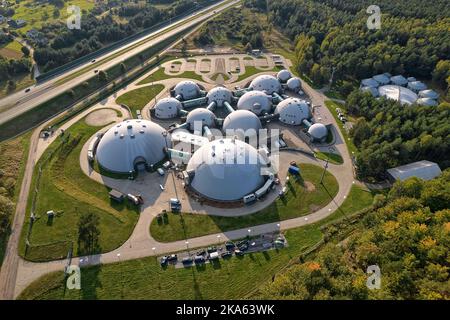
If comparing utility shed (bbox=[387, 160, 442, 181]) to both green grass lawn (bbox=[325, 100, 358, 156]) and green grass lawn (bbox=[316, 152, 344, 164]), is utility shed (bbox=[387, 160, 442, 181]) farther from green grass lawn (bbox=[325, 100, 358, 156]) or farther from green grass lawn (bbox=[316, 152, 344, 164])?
green grass lawn (bbox=[325, 100, 358, 156])

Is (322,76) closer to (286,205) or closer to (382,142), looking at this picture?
(382,142)

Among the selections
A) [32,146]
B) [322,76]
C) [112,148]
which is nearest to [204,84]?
[322,76]

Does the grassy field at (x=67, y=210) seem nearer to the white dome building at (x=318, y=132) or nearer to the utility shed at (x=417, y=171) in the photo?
the white dome building at (x=318, y=132)

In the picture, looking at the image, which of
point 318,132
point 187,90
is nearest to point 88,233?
point 187,90

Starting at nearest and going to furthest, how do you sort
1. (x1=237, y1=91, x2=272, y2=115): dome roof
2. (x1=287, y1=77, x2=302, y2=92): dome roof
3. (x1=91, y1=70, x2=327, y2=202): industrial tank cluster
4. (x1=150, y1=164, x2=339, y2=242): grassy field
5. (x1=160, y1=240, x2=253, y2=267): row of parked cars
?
1. (x1=160, y1=240, x2=253, y2=267): row of parked cars
2. (x1=150, y1=164, x2=339, y2=242): grassy field
3. (x1=91, y1=70, x2=327, y2=202): industrial tank cluster
4. (x1=237, y1=91, x2=272, y2=115): dome roof
5. (x1=287, y1=77, x2=302, y2=92): dome roof

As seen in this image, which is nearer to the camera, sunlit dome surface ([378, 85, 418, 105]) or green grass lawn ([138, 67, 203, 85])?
sunlit dome surface ([378, 85, 418, 105])

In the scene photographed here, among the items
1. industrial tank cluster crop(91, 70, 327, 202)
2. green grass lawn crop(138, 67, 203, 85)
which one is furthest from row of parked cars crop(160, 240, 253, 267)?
green grass lawn crop(138, 67, 203, 85)
